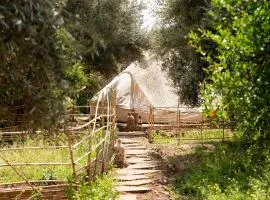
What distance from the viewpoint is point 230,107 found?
5.40m

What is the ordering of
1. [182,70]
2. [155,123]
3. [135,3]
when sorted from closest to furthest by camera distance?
[182,70] < [155,123] < [135,3]

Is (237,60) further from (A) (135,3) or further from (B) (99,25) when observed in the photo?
(A) (135,3)

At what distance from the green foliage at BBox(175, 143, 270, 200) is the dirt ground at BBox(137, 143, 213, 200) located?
0.87ft

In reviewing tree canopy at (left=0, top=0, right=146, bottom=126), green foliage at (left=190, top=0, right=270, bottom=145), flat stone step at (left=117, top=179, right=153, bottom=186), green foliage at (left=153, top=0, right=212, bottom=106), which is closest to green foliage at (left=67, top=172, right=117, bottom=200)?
flat stone step at (left=117, top=179, right=153, bottom=186)

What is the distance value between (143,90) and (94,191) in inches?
531

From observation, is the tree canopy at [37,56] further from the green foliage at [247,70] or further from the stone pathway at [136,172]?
the stone pathway at [136,172]

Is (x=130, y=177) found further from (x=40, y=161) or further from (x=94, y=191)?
(x=40, y=161)

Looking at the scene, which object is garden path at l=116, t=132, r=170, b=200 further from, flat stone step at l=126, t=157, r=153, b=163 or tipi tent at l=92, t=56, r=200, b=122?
tipi tent at l=92, t=56, r=200, b=122

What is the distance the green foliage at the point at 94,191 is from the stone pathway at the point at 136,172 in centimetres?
32

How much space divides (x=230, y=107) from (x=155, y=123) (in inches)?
526

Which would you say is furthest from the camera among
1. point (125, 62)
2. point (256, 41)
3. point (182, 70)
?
point (125, 62)

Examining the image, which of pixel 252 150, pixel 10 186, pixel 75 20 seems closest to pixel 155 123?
pixel 10 186

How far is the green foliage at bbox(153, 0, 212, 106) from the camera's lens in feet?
48.3

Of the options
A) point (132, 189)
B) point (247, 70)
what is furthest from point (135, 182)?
point (247, 70)
